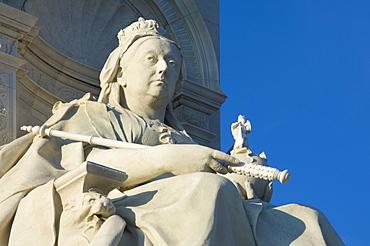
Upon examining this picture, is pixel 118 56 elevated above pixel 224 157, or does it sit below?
above

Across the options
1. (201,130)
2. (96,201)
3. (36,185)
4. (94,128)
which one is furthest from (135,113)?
Answer: (201,130)

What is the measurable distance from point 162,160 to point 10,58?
295 centimetres

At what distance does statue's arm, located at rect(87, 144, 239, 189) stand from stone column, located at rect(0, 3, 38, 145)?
81.7 inches

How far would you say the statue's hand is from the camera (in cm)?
771

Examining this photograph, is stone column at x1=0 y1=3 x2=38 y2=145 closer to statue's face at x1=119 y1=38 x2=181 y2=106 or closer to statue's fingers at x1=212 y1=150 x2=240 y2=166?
statue's face at x1=119 y1=38 x2=181 y2=106

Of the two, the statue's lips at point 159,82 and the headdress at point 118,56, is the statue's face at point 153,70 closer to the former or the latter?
the statue's lips at point 159,82

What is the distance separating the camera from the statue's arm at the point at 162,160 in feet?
25.4

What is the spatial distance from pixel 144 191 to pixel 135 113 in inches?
61.2

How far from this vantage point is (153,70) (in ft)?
29.7

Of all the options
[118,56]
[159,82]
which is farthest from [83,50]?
[159,82]

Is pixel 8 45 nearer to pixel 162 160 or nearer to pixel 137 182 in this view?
pixel 137 182

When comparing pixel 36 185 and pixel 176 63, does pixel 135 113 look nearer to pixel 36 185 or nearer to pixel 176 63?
pixel 176 63

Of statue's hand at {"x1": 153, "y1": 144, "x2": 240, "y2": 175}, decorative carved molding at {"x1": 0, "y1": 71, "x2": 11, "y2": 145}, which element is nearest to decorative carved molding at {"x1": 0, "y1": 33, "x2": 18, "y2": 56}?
decorative carved molding at {"x1": 0, "y1": 71, "x2": 11, "y2": 145}

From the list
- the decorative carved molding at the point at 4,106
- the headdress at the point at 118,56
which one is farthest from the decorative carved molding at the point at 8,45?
the headdress at the point at 118,56
